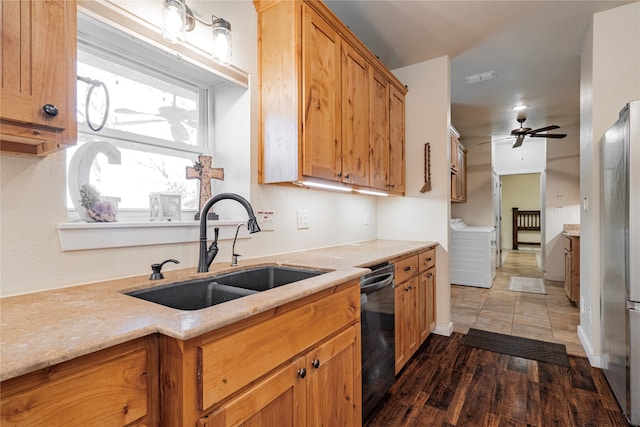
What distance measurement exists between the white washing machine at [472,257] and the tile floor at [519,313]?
5.9 inches

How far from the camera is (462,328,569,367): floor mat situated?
255 cm

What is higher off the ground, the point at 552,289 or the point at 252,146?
the point at 252,146

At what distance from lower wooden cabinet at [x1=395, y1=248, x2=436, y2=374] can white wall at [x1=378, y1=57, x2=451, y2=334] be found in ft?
0.55

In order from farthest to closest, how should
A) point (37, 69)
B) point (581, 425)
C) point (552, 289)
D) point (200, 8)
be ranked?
point (552, 289), point (581, 425), point (200, 8), point (37, 69)

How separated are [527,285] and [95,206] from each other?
5771 millimetres

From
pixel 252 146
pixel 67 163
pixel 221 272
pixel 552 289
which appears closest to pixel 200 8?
pixel 252 146

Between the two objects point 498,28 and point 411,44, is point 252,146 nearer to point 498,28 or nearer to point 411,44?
point 411,44

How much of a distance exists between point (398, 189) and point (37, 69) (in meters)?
2.68

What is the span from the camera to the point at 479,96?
4098 millimetres

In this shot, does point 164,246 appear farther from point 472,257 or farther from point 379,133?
point 472,257

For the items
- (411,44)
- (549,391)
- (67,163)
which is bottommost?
(549,391)

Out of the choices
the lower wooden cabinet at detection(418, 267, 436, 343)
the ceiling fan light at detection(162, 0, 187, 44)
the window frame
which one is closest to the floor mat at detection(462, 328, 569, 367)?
the lower wooden cabinet at detection(418, 267, 436, 343)

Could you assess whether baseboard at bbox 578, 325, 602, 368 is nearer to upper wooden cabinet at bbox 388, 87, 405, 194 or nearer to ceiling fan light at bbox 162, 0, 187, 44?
upper wooden cabinet at bbox 388, 87, 405, 194

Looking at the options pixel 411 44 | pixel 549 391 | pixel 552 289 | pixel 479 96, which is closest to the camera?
pixel 549 391
